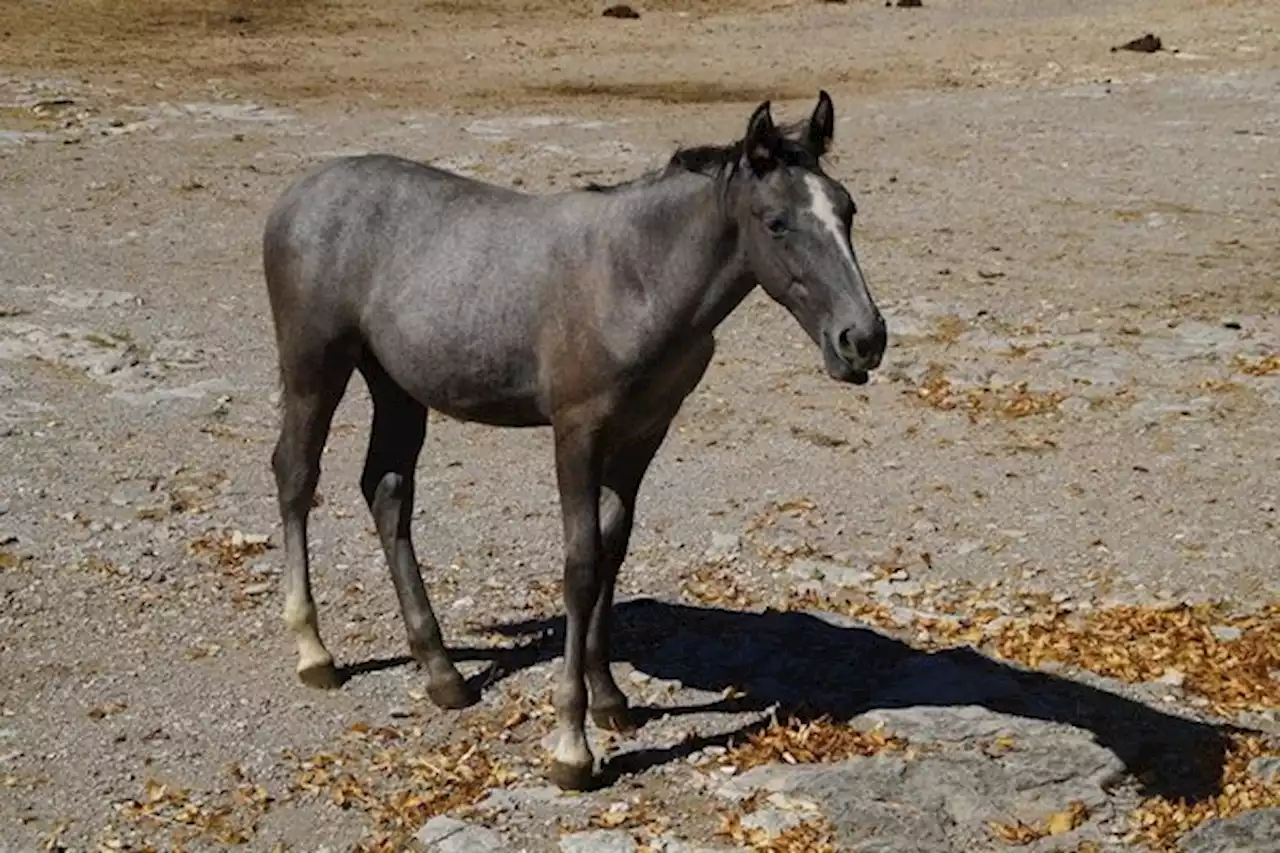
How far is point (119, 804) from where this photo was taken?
661cm

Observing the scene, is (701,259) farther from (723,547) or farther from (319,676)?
(723,547)

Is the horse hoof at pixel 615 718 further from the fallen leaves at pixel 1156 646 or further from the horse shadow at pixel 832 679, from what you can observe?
the fallen leaves at pixel 1156 646

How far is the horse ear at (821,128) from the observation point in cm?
621

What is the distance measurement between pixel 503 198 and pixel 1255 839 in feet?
11.5

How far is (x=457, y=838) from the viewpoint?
625cm

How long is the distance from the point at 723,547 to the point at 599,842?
2.94 meters

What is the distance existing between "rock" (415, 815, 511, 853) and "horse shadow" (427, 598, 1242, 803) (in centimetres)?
63

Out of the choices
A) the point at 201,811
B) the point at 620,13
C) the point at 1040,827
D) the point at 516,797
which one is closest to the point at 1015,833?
the point at 1040,827

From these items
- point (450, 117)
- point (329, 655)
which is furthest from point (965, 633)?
point (450, 117)

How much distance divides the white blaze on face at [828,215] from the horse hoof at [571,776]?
6.61 ft

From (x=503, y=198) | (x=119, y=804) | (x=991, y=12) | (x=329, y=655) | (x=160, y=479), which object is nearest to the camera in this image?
(x=119, y=804)

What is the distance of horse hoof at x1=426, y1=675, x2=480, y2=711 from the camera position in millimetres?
7328

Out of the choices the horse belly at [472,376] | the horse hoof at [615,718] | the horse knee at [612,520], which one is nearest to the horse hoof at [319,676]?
the horse hoof at [615,718]

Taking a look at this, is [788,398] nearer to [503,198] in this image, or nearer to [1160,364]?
[1160,364]
